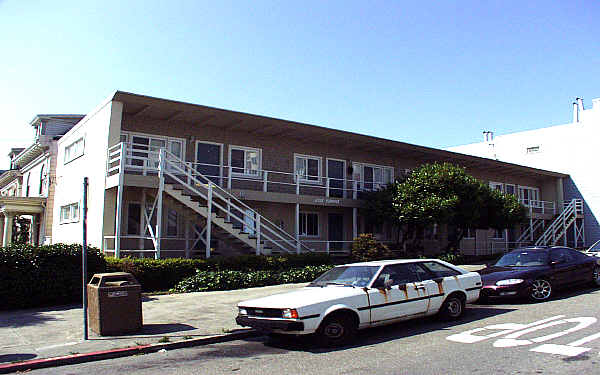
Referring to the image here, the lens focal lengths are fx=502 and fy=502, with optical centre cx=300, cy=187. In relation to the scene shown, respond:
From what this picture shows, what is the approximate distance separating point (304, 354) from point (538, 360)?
3.14m

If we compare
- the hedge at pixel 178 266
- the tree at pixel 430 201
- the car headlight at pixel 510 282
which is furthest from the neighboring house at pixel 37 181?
the car headlight at pixel 510 282

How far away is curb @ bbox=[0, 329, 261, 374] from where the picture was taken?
7027mm

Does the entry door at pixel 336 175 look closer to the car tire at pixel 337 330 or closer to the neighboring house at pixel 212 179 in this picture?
the neighboring house at pixel 212 179

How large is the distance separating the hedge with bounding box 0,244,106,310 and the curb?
5.73 m

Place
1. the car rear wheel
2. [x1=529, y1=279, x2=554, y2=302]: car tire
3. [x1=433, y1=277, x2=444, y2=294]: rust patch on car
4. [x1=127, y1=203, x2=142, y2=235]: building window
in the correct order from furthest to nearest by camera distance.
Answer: [x1=127, y1=203, x2=142, y2=235]: building window → the car rear wheel → [x1=529, y1=279, x2=554, y2=302]: car tire → [x1=433, y1=277, x2=444, y2=294]: rust patch on car

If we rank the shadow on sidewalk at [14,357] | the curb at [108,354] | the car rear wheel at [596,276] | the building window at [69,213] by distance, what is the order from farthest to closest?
the building window at [69,213]
the car rear wheel at [596,276]
the shadow on sidewalk at [14,357]
the curb at [108,354]

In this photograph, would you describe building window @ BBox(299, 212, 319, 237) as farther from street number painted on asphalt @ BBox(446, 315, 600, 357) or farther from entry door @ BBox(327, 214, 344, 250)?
street number painted on asphalt @ BBox(446, 315, 600, 357)

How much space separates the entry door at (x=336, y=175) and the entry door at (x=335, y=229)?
1.13 meters

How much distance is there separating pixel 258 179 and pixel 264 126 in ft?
7.32

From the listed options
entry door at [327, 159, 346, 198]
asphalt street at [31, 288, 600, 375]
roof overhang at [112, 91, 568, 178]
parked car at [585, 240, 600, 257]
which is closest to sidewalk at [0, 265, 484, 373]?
asphalt street at [31, 288, 600, 375]

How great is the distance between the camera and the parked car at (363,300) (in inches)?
304

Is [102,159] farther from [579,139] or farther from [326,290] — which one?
[579,139]

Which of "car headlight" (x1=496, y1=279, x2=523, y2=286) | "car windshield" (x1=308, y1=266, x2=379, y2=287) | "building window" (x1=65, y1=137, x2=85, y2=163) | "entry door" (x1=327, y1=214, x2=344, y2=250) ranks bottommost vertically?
"car headlight" (x1=496, y1=279, x2=523, y2=286)

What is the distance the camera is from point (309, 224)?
2305 centimetres
